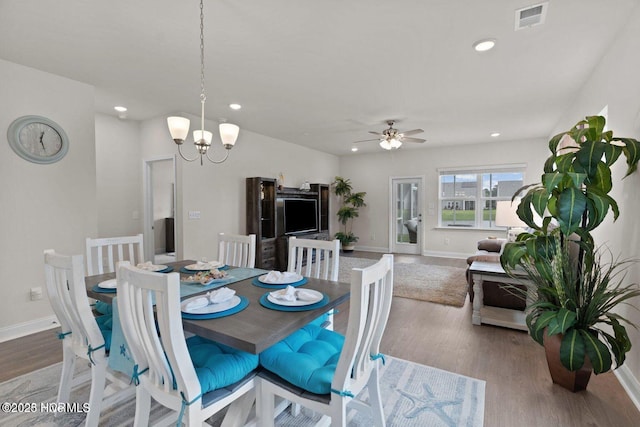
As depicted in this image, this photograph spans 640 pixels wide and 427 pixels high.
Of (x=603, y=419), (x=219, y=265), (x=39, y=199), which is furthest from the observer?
(x=39, y=199)

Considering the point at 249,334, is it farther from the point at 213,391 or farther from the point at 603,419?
the point at 603,419

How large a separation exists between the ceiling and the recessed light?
0.06 m

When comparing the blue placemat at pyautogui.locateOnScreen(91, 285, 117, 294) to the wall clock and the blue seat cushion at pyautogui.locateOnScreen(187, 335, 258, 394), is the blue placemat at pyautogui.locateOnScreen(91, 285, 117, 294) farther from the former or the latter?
the wall clock

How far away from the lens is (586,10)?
6.70ft

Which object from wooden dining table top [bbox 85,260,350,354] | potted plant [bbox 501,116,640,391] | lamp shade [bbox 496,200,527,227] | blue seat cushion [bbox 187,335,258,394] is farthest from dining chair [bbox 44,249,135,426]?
lamp shade [bbox 496,200,527,227]

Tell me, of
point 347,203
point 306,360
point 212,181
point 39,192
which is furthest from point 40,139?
point 347,203

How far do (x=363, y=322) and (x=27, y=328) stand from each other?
3.56 m

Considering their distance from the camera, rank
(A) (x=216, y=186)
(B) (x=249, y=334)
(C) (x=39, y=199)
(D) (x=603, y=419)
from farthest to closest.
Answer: (A) (x=216, y=186)
(C) (x=39, y=199)
(D) (x=603, y=419)
(B) (x=249, y=334)

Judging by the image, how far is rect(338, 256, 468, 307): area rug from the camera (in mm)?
4031

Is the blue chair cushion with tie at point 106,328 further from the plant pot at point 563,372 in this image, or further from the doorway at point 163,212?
the doorway at point 163,212

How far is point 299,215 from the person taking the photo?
6367 millimetres

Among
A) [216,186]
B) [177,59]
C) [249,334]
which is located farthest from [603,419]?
[216,186]

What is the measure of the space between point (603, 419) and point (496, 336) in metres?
1.11

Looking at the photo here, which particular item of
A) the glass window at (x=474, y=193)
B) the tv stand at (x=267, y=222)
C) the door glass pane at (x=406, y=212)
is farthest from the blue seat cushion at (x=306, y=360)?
the door glass pane at (x=406, y=212)
